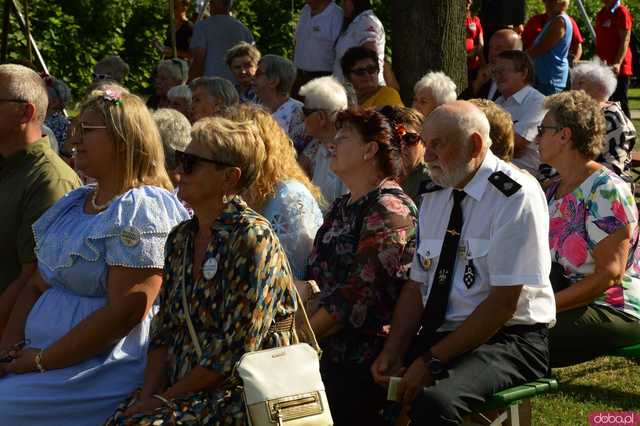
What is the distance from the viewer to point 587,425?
518 cm

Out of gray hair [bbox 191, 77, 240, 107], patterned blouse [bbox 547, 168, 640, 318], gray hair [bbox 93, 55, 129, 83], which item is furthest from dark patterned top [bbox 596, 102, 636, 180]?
gray hair [bbox 93, 55, 129, 83]

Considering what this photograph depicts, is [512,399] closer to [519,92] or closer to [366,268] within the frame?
[366,268]

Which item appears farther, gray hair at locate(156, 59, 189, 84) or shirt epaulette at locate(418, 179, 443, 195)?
gray hair at locate(156, 59, 189, 84)

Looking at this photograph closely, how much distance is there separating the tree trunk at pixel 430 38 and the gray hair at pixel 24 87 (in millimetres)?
4343

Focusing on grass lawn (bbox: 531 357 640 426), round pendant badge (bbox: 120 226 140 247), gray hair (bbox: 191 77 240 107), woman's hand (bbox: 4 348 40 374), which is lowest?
grass lawn (bbox: 531 357 640 426)

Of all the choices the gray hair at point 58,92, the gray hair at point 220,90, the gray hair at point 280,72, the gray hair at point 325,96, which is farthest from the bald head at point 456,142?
the gray hair at point 58,92

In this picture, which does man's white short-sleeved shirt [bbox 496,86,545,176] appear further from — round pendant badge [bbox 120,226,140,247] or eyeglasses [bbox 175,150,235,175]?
round pendant badge [bbox 120,226,140,247]

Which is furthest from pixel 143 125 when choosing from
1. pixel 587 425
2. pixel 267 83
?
pixel 267 83

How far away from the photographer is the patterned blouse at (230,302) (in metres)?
3.58

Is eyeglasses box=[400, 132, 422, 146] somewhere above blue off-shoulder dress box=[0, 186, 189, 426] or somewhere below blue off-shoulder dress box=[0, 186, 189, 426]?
above

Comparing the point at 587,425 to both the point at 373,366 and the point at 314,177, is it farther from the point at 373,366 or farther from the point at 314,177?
the point at 314,177

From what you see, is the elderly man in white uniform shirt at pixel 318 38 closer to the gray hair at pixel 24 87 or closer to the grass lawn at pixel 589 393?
the grass lawn at pixel 589 393

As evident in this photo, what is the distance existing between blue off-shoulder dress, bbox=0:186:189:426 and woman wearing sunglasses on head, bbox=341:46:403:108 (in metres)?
3.64

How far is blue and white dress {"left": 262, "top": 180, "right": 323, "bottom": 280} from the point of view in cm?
488
